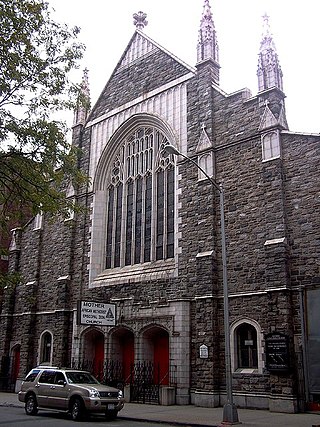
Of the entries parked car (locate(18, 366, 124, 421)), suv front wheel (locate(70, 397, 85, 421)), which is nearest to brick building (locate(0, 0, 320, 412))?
parked car (locate(18, 366, 124, 421))

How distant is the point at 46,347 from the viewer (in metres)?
26.8

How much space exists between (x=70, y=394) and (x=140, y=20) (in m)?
20.6

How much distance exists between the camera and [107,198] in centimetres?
2633

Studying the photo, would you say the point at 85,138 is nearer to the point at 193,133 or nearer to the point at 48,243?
the point at 48,243

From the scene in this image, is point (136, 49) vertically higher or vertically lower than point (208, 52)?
higher

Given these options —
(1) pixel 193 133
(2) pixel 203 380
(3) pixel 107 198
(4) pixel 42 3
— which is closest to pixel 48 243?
(3) pixel 107 198

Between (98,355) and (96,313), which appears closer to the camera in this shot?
(96,313)

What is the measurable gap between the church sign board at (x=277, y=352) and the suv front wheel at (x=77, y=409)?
6.19 meters

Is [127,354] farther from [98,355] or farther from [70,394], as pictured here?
[70,394]

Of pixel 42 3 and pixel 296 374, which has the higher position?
pixel 42 3

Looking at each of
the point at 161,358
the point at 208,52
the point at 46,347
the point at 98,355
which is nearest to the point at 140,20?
the point at 208,52

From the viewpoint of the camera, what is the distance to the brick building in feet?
58.5

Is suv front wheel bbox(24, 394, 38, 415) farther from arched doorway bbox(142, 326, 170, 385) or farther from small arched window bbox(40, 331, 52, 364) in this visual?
small arched window bbox(40, 331, 52, 364)

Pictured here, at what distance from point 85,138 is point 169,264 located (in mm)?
10311
